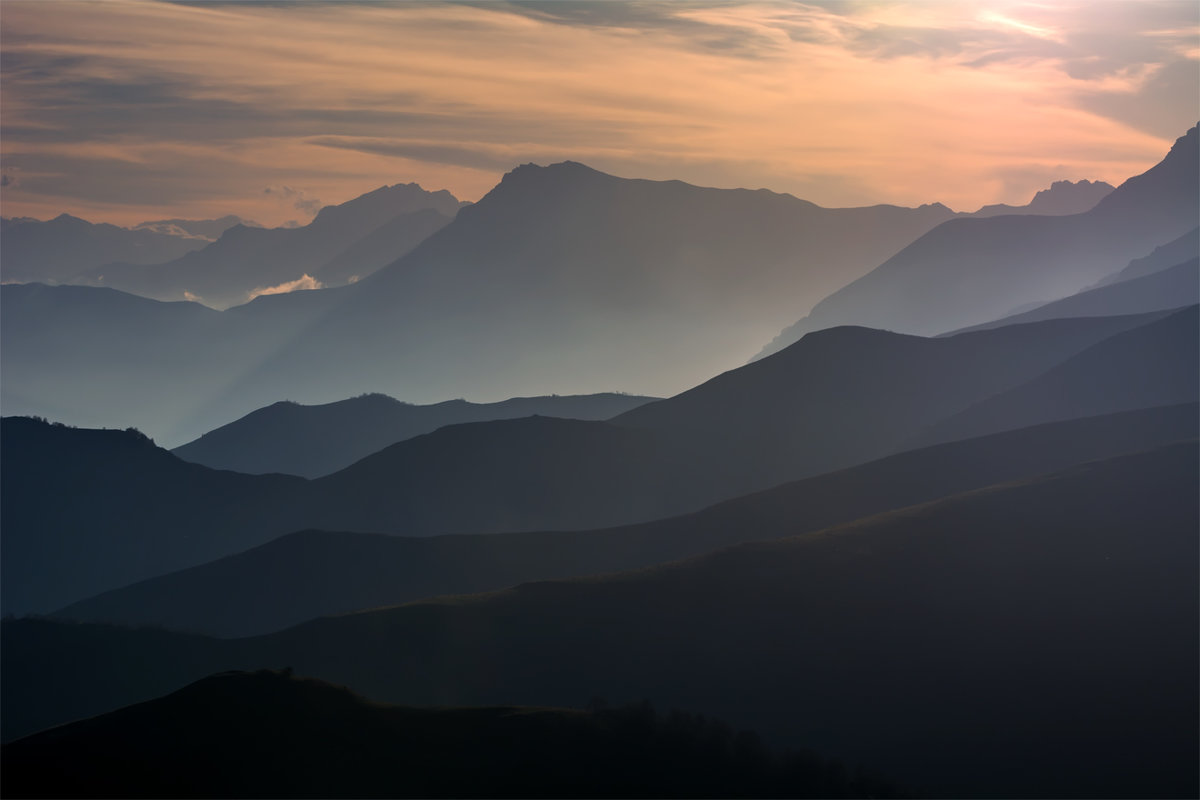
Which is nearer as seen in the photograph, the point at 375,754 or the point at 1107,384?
the point at 375,754

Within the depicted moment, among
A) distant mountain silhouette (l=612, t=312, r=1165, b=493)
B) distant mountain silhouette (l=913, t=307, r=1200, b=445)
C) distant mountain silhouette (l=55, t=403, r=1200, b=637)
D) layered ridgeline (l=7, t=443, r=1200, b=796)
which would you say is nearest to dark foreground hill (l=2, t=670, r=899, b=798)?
layered ridgeline (l=7, t=443, r=1200, b=796)

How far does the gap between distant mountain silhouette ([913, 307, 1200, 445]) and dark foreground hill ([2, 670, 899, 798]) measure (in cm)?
10094

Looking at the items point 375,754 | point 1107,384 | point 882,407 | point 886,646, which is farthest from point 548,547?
point 375,754

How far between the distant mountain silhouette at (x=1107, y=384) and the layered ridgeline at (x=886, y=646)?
49785 mm

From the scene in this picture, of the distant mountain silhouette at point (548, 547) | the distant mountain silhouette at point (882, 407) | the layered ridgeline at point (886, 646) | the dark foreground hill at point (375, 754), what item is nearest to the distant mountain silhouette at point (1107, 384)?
the distant mountain silhouette at point (882, 407)

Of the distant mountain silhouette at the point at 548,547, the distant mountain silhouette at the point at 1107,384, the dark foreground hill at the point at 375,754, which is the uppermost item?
the distant mountain silhouette at the point at 1107,384

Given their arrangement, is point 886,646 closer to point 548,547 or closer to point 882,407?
point 548,547

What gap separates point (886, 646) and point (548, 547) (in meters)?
67.3

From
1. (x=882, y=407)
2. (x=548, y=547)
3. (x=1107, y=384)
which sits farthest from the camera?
→ (x=882, y=407)

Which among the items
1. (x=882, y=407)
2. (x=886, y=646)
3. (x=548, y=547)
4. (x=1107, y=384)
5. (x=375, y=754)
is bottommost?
(x=375, y=754)

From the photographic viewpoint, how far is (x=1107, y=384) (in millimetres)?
152750

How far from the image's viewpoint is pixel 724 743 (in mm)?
64250

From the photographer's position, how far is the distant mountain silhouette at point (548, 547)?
127188 millimetres

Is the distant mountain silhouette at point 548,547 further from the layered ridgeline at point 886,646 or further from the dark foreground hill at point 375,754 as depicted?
the dark foreground hill at point 375,754
